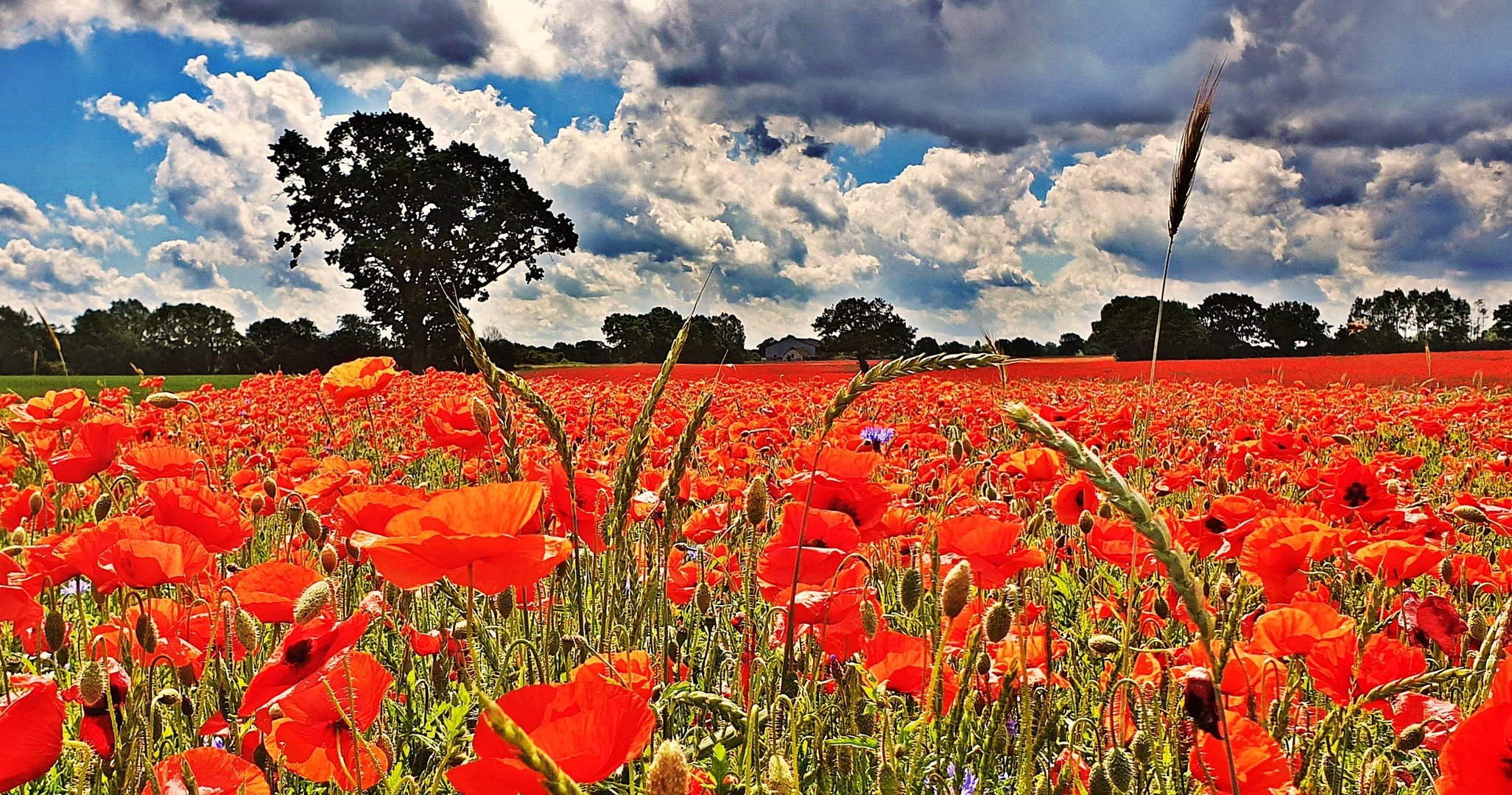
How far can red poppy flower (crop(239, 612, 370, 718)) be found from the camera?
110 centimetres

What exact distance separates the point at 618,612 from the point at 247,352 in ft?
172

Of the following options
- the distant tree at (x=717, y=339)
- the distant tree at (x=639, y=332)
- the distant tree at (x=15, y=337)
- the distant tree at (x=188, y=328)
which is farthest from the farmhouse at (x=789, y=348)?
the distant tree at (x=15, y=337)

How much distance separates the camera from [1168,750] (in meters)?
1.56

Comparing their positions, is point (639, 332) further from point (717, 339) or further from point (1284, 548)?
point (1284, 548)

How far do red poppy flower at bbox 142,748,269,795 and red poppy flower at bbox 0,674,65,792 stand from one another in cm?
13

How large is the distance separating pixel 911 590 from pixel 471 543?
654 millimetres

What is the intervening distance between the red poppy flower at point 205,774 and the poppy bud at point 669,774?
0.81 metres

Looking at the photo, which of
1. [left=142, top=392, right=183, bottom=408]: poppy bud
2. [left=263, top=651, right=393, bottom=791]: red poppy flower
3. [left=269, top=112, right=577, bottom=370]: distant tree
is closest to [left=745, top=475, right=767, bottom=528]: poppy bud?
[left=263, top=651, right=393, bottom=791]: red poppy flower

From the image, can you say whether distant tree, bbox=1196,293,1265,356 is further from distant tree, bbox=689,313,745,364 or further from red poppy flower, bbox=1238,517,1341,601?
red poppy flower, bbox=1238,517,1341,601

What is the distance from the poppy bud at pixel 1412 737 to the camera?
4.29ft

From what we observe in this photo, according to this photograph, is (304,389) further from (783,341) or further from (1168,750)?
(783,341)

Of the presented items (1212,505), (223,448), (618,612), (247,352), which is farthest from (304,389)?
(247,352)

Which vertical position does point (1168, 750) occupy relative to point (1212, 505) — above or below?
below

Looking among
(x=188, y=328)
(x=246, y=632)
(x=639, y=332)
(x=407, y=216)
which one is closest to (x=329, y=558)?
(x=246, y=632)
